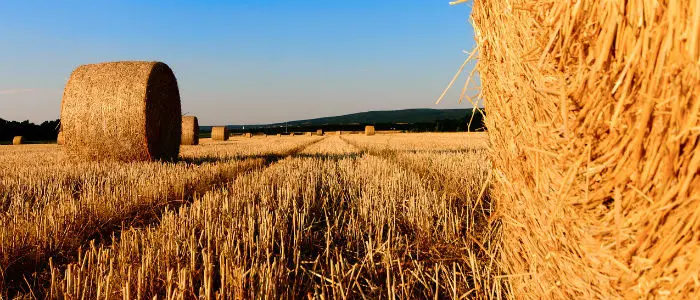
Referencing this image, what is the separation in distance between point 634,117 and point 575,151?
238 millimetres

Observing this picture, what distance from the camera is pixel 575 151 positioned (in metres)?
1.56

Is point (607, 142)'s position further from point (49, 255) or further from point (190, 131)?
point (190, 131)

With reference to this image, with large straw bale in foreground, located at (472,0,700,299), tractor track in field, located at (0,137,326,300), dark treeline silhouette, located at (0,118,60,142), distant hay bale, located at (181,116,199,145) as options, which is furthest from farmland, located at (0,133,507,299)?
dark treeline silhouette, located at (0,118,60,142)

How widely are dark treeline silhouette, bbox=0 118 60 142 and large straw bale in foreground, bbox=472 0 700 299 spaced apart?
36.8 metres

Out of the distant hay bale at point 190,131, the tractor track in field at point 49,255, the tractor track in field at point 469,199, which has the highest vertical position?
the distant hay bale at point 190,131

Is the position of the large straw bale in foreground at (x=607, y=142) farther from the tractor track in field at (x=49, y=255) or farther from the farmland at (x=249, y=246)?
the tractor track in field at (x=49, y=255)

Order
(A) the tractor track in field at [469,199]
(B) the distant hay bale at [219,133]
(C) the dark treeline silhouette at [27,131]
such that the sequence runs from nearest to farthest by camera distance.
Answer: (A) the tractor track in field at [469,199] < (B) the distant hay bale at [219,133] < (C) the dark treeline silhouette at [27,131]

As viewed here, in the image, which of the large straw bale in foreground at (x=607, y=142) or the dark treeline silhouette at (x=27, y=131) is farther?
the dark treeline silhouette at (x=27, y=131)

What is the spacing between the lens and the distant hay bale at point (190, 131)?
816 inches

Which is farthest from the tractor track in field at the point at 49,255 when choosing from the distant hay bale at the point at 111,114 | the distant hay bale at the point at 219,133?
the distant hay bale at the point at 219,133

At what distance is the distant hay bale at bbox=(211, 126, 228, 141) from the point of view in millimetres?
27391

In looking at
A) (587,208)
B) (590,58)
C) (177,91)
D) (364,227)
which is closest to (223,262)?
(364,227)

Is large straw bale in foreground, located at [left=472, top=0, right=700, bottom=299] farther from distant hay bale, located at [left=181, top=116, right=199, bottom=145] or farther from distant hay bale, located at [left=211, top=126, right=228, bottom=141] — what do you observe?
distant hay bale, located at [left=211, top=126, right=228, bottom=141]

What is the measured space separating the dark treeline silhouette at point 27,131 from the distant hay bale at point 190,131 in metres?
16.9
